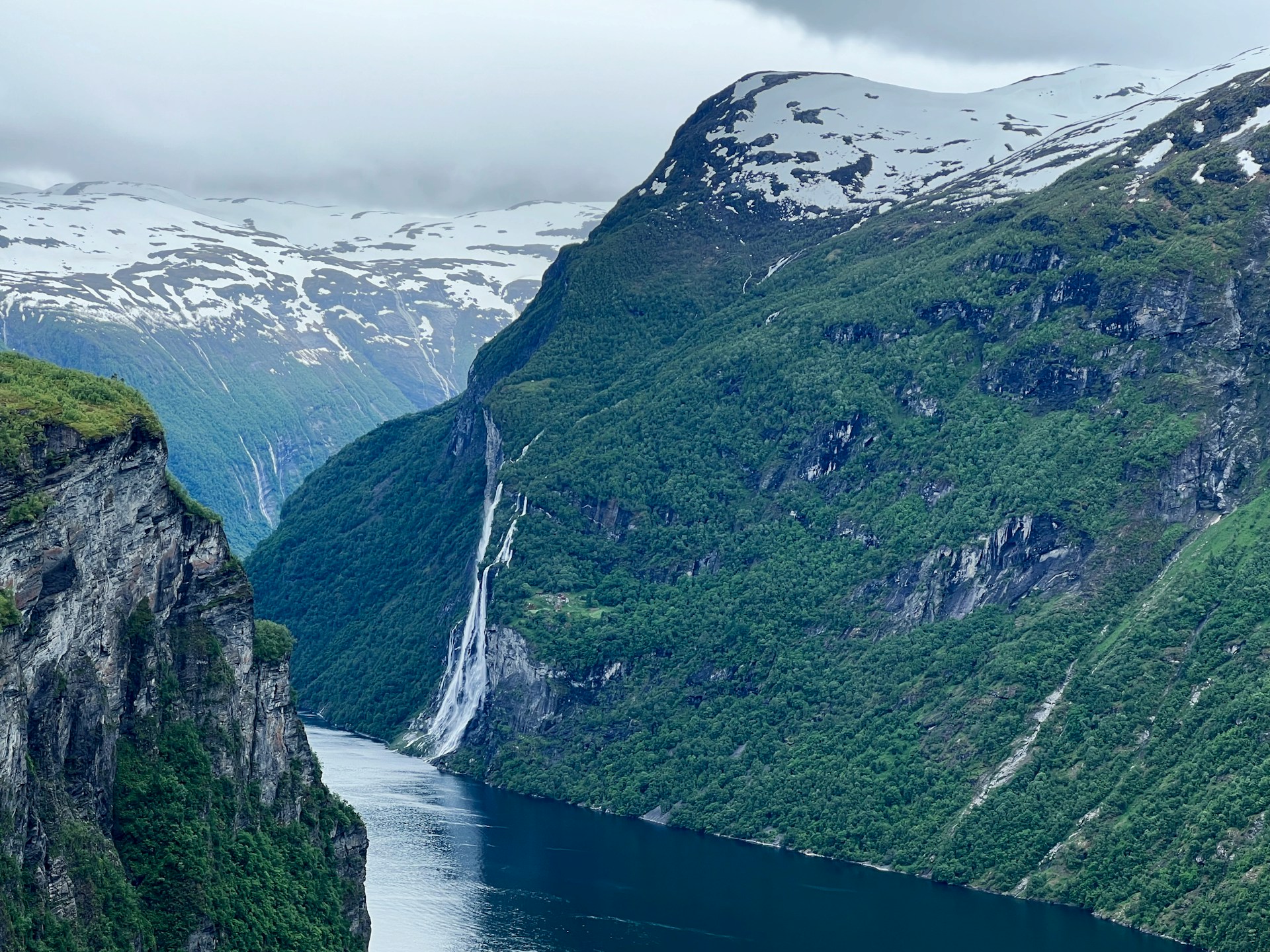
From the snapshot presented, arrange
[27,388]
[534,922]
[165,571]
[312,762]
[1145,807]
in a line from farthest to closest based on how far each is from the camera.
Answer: [1145,807] < [534,922] < [312,762] < [165,571] < [27,388]

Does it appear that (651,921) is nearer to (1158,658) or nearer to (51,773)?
(1158,658)

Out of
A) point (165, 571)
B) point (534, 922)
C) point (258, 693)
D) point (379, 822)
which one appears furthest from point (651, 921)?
point (165, 571)

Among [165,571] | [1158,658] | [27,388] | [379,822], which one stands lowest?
[379,822]

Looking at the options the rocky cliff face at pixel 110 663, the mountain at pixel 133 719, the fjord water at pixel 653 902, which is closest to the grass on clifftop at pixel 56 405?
the mountain at pixel 133 719

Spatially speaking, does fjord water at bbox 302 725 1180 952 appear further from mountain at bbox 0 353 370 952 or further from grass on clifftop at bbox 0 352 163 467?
grass on clifftop at bbox 0 352 163 467

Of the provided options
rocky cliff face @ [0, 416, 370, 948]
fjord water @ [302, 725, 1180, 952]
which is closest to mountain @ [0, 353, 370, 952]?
rocky cliff face @ [0, 416, 370, 948]

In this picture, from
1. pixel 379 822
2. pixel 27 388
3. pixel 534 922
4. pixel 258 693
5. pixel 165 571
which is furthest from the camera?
pixel 379 822

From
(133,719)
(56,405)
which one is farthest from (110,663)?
(56,405)

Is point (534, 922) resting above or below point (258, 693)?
below
